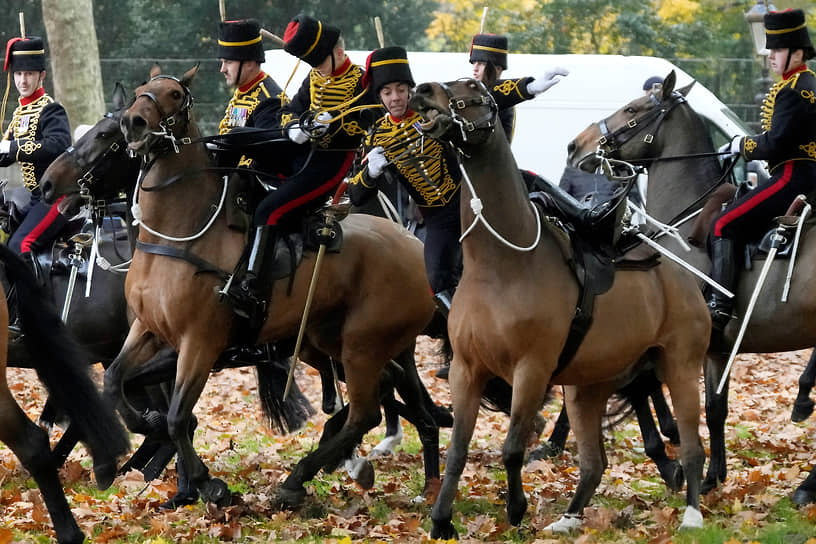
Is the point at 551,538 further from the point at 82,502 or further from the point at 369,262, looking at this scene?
the point at 82,502

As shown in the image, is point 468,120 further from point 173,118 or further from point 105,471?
point 105,471

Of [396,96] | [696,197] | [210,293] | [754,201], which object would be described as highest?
[396,96]

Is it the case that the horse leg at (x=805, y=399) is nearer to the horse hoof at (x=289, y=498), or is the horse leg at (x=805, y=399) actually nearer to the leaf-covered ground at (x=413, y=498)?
the leaf-covered ground at (x=413, y=498)

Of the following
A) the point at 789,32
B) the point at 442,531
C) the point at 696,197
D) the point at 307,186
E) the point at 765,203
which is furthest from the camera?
the point at 696,197

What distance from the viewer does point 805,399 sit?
10484 millimetres

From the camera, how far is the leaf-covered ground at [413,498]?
692 centimetres

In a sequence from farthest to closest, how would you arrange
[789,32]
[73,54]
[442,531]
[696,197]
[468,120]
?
[73,54]
[696,197]
[789,32]
[442,531]
[468,120]

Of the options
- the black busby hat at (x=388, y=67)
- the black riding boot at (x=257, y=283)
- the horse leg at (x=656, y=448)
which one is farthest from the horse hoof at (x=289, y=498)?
the black busby hat at (x=388, y=67)

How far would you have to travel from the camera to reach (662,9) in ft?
99.7

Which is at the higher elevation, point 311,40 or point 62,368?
point 311,40

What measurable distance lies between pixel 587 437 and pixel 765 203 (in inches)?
82.3

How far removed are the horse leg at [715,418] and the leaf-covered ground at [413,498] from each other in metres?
0.12

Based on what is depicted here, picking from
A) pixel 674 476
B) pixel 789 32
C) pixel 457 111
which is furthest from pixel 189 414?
pixel 789 32

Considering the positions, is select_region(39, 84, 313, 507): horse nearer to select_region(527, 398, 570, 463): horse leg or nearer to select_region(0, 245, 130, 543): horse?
select_region(0, 245, 130, 543): horse
